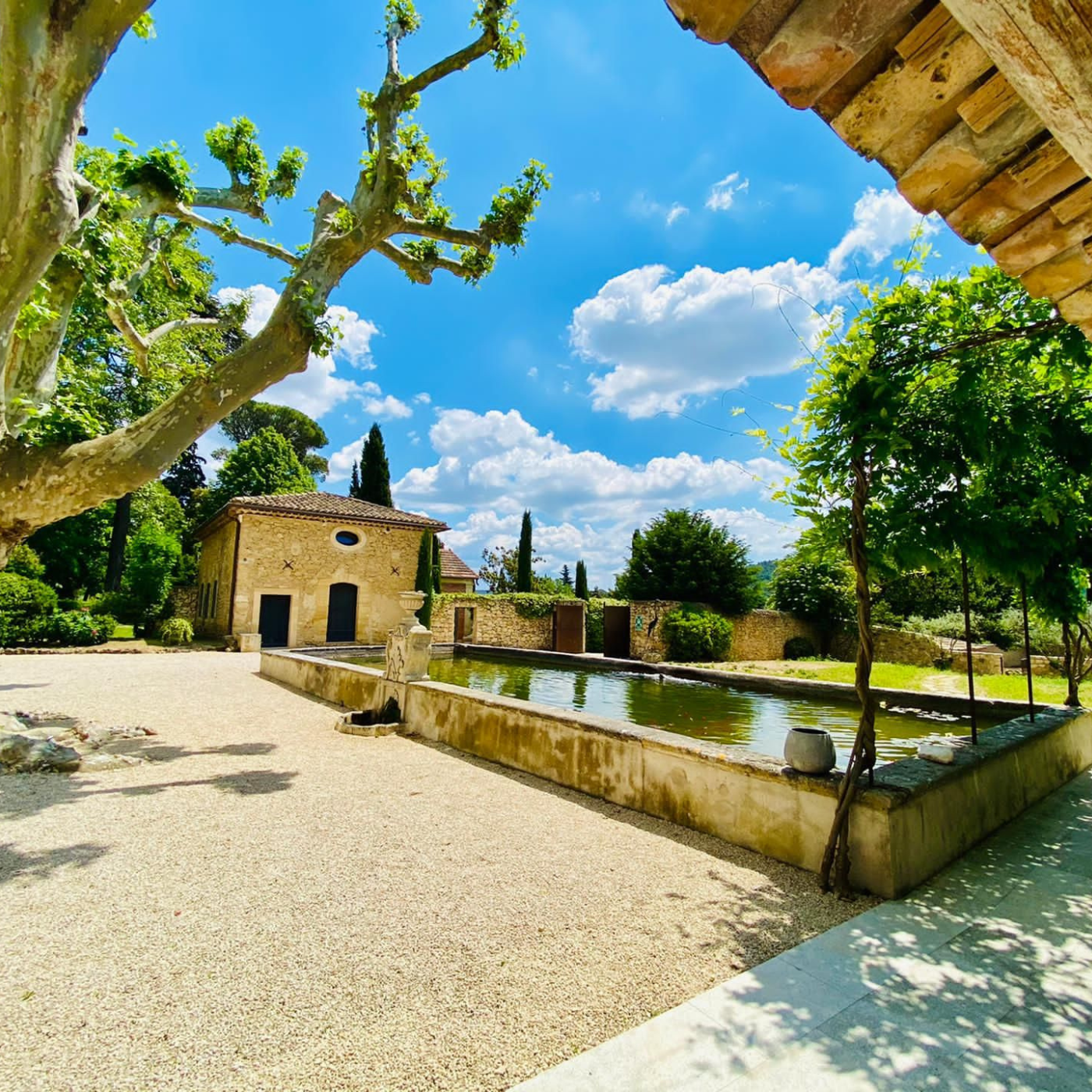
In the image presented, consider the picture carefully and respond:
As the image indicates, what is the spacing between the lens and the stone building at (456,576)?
25.5m

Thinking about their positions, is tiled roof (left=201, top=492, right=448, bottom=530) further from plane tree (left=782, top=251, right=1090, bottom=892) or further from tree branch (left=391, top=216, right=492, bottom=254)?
plane tree (left=782, top=251, right=1090, bottom=892)

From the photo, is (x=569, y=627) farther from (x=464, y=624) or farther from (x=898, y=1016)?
(x=898, y=1016)

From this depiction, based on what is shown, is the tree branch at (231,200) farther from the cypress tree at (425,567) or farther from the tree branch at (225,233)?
the cypress tree at (425,567)

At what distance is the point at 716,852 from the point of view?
3.28 m

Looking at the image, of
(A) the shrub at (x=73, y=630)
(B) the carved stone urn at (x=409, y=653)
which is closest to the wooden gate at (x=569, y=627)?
(B) the carved stone urn at (x=409, y=653)

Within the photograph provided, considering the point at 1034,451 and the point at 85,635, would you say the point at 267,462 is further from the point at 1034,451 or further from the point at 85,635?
the point at 1034,451

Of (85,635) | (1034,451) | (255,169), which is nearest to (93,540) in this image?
(85,635)

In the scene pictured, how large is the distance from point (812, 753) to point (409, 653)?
15.5ft

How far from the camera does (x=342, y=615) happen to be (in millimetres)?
18422

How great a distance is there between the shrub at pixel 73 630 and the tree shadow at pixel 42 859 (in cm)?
1475

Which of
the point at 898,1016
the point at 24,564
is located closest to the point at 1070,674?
the point at 898,1016

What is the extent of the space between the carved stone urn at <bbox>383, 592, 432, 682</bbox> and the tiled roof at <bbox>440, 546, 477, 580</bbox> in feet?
59.5

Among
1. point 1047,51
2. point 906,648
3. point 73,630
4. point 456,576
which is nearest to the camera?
point 1047,51

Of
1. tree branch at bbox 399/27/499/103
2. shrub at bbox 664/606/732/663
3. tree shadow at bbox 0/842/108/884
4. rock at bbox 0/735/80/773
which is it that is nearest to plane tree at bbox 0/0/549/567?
tree branch at bbox 399/27/499/103
